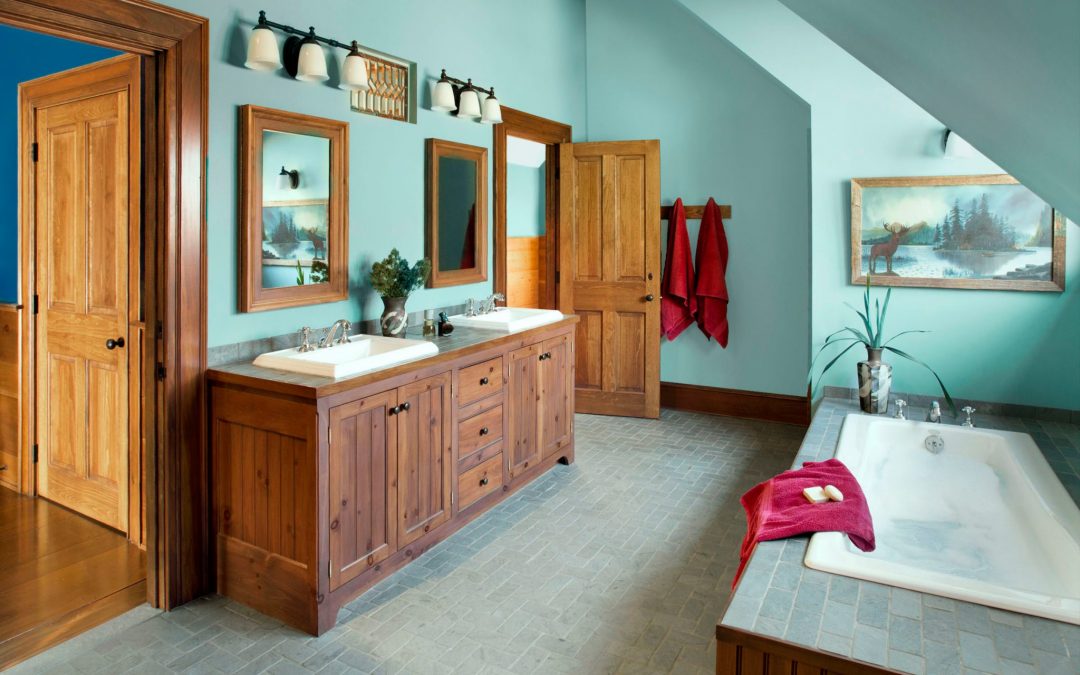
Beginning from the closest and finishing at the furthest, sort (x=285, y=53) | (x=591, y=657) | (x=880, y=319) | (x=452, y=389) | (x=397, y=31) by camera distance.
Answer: (x=591, y=657) → (x=285, y=53) → (x=452, y=389) → (x=397, y=31) → (x=880, y=319)

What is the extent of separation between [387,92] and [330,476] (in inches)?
75.1

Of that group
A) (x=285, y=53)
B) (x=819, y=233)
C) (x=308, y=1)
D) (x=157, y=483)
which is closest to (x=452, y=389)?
(x=157, y=483)

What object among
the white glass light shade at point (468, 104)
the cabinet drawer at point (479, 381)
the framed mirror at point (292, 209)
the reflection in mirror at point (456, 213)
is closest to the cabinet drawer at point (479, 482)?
the cabinet drawer at point (479, 381)

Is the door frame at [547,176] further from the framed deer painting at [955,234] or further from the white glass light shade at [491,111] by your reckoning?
the framed deer painting at [955,234]

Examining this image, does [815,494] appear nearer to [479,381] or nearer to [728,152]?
[479,381]

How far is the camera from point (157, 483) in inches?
105

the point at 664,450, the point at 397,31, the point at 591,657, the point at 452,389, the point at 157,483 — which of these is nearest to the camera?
the point at 591,657

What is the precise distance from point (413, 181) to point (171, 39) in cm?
137

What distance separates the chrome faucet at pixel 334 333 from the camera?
2967 mm

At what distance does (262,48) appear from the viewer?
2678mm

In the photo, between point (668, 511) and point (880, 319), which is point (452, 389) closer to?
point (668, 511)

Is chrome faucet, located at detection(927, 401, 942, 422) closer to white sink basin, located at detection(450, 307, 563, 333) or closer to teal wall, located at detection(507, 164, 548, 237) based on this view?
white sink basin, located at detection(450, 307, 563, 333)

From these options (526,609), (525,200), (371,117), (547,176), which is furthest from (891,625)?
(525,200)

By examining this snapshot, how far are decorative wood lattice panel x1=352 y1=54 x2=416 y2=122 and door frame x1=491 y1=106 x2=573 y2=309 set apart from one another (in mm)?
839
